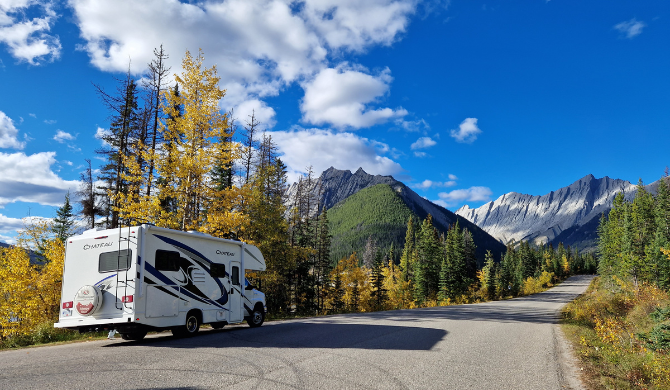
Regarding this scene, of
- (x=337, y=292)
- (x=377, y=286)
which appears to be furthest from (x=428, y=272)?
(x=337, y=292)

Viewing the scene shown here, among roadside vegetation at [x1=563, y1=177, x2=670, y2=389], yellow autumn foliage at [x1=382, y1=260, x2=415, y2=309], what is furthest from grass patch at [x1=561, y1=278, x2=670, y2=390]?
yellow autumn foliage at [x1=382, y1=260, x2=415, y2=309]

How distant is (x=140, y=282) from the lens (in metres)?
10.1

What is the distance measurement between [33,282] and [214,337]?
373 inches

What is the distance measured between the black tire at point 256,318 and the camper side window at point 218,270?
2380mm

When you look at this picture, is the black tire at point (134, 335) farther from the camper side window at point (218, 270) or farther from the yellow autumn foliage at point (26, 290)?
the yellow autumn foliage at point (26, 290)

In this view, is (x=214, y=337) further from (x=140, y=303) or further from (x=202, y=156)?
(x=202, y=156)

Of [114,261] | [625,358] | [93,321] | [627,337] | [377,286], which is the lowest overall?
[377,286]

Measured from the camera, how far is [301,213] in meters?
38.6

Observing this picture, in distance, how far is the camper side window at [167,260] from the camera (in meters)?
10.7

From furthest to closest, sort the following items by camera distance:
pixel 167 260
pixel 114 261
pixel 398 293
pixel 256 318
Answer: pixel 398 293
pixel 256 318
pixel 167 260
pixel 114 261

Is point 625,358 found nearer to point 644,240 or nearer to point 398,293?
point 398,293

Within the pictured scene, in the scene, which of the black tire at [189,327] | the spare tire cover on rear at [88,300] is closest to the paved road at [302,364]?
the black tire at [189,327]

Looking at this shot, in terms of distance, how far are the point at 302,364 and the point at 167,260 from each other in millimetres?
5624

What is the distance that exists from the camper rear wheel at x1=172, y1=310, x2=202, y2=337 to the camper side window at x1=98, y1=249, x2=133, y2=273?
249cm
